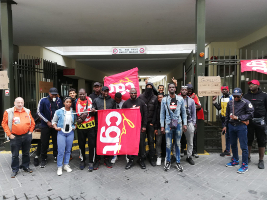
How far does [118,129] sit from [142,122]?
0.62m

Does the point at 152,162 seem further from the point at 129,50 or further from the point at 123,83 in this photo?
the point at 129,50

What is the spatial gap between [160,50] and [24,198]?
1068 cm

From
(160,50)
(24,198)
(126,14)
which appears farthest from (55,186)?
(160,50)

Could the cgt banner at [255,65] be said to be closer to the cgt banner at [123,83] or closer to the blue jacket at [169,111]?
the blue jacket at [169,111]

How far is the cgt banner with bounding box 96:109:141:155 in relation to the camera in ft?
15.1

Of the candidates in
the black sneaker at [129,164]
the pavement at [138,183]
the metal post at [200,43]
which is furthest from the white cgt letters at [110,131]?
the metal post at [200,43]

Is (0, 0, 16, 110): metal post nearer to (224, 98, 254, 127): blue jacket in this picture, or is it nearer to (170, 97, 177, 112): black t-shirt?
(170, 97, 177, 112): black t-shirt

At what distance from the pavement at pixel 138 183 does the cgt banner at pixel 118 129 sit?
596 mm

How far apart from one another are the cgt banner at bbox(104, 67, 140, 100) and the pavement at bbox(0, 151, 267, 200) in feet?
6.32

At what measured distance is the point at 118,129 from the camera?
15.3ft

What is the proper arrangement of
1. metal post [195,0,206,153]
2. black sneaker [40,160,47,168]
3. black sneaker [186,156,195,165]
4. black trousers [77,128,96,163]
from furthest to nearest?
metal post [195,0,206,153]
black sneaker [186,156,195,165]
black sneaker [40,160,47,168]
black trousers [77,128,96,163]

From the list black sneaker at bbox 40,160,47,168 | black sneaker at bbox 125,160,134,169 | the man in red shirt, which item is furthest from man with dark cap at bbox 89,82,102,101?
black sneaker at bbox 40,160,47,168

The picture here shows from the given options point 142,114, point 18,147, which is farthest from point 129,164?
point 18,147

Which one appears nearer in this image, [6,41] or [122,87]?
[122,87]
